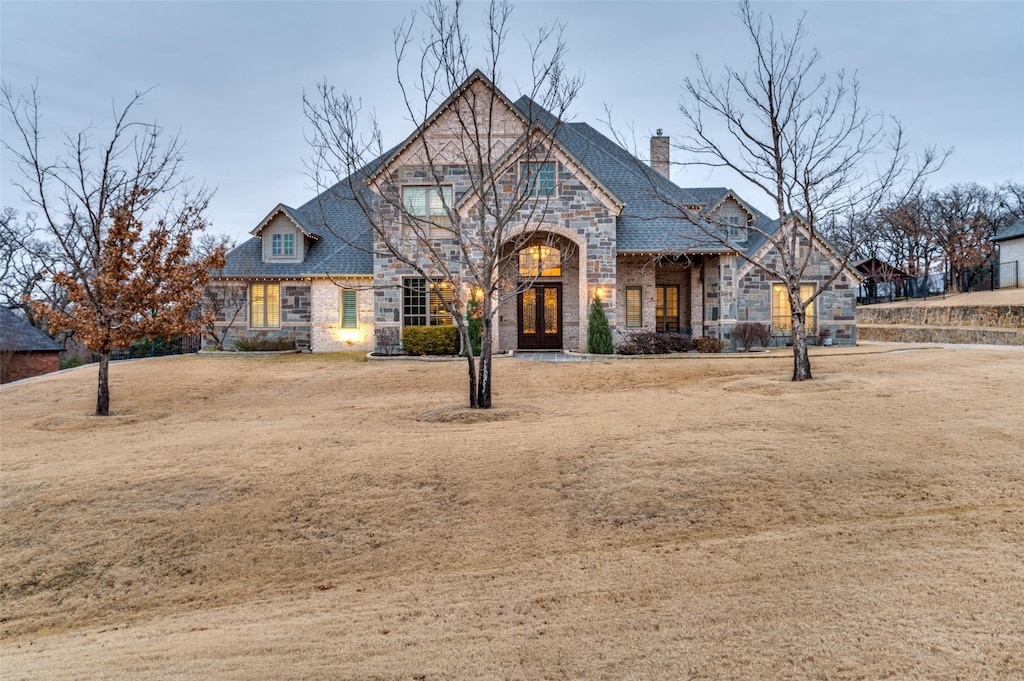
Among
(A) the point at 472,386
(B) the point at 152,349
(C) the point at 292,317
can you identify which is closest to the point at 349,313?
(C) the point at 292,317

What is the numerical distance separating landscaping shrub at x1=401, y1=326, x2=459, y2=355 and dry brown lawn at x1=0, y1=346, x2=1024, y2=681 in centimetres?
999

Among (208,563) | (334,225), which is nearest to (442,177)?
(334,225)

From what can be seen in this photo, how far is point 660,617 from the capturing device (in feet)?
14.7

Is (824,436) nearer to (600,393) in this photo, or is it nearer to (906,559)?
(906,559)

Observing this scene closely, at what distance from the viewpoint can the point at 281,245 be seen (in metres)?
25.9

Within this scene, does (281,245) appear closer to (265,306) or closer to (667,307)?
(265,306)

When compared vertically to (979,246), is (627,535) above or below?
below

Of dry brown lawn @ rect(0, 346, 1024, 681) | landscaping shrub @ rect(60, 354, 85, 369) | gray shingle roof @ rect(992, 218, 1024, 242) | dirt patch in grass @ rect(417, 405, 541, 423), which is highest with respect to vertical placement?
gray shingle roof @ rect(992, 218, 1024, 242)

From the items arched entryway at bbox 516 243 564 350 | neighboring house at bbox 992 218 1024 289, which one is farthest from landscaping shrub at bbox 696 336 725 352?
neighboring house at bbox 992 218 1024 289

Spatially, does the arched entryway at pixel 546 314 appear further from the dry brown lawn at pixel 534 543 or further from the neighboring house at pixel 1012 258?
the neighboring house at pixel 1012 258

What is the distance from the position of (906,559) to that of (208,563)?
19.7ft

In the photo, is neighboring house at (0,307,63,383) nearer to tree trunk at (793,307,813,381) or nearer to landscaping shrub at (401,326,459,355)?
landscaping shrub at (401,326,459,355)

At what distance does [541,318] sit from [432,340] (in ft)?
14.4

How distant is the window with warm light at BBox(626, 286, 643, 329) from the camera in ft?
79.9
